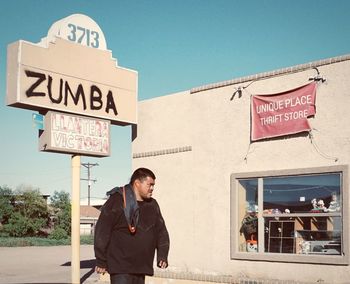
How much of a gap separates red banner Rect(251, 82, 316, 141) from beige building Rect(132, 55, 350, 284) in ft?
0.43

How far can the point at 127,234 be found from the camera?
609 centimetres

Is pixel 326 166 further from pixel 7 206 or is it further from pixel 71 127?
pixel 7 206

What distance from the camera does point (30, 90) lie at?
40.0ft

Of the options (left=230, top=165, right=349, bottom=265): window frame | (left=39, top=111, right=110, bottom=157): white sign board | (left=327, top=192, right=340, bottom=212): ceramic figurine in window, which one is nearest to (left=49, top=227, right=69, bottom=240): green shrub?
(left=39, top=111, right=110, bottom=157): white sign board

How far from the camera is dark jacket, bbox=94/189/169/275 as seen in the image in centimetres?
600

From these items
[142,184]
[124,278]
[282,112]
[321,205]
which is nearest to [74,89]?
[282,112]

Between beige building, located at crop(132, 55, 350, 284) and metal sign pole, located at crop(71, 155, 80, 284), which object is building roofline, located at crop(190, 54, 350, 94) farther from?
metal sign pole, located at crop(71, 155, 80, 284)

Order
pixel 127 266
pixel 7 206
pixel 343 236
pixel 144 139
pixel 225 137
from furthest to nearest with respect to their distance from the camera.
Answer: pixel 7 206 < pixel 144 139 < pixel 225 137 < pixel 343 236 < pixel 127 266

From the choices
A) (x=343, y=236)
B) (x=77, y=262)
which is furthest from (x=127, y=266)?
(x=77, y=262)

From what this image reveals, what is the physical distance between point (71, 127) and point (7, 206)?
139 ft

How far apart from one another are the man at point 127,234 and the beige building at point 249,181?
219 inches

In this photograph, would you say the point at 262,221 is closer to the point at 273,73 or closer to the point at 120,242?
the point at 273,73

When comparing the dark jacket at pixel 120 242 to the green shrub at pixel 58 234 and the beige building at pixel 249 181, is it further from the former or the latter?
the green shrub at pixel 58 234

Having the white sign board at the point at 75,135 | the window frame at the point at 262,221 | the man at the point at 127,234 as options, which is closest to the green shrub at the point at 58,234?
the white sign board at the point at 75,135
